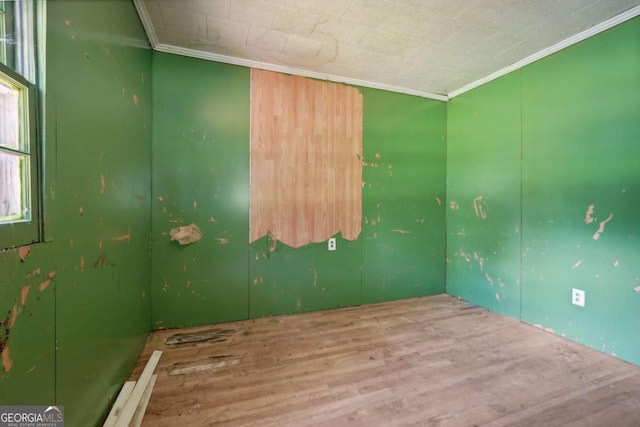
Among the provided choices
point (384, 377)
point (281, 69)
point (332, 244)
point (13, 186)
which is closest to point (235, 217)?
point (332, 244)

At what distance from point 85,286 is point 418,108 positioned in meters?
3.15

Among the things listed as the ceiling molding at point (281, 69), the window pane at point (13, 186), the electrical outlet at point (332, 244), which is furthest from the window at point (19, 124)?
the electrical outlet at point (332, 244)

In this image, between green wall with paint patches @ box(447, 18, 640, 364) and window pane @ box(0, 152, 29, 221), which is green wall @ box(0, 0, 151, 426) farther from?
green wall with paint patches @ box(447, 18, 640, 364)

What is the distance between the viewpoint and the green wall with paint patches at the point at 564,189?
1.69 meters

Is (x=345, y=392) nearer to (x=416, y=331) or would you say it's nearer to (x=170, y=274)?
(x=416, y=331)

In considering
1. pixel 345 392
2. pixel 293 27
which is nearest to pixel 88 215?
pixel 345 392

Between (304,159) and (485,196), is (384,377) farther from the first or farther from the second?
(485,196)

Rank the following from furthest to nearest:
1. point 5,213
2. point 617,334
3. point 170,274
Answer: point 170,274
point 617,334
point 5,213

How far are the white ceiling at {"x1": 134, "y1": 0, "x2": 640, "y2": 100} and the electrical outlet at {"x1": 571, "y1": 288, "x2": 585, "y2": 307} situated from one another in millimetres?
1866

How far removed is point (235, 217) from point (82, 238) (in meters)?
1.27

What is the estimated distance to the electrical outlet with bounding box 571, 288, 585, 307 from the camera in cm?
189

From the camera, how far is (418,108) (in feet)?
9.46

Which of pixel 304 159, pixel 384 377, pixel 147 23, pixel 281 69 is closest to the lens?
pixel 384 377

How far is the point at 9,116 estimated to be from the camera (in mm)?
726
